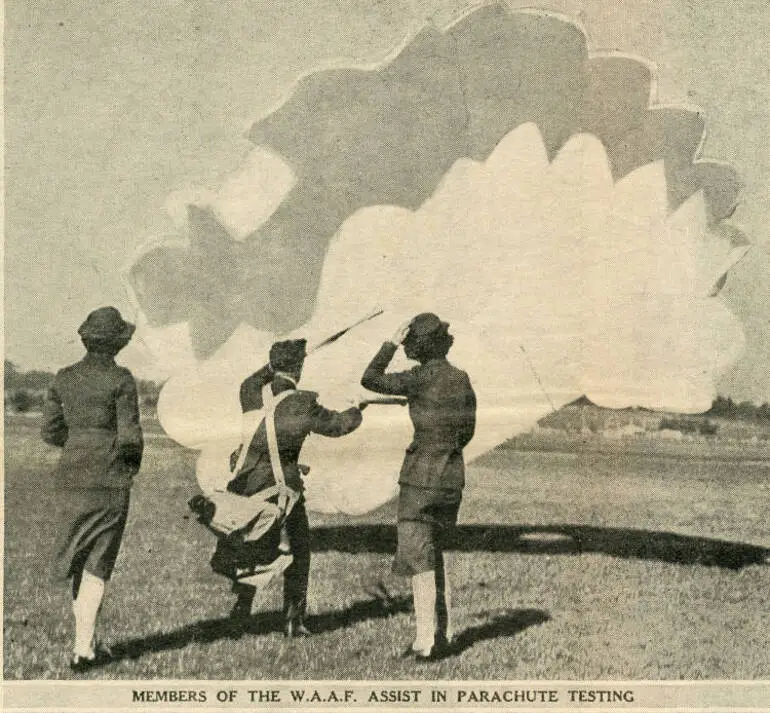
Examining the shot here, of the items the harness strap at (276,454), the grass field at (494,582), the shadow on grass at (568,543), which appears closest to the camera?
the harness strap at (276,454)

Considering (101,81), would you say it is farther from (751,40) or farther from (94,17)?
(751,40)

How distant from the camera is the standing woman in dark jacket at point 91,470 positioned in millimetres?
6324

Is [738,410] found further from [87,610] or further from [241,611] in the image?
[87,610]

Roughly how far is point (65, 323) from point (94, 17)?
1.47 m

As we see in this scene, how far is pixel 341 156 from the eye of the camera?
6.64 meters

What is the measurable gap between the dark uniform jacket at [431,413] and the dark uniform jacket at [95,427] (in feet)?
3.56

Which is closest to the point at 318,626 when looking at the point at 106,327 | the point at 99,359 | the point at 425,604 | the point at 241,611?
the point at 241,611

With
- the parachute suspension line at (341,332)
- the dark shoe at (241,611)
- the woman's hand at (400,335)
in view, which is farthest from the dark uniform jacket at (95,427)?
the woman's hand at (400,335)

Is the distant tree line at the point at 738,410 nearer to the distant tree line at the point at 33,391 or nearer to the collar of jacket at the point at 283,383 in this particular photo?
the collar of jacket at the point at 283,383

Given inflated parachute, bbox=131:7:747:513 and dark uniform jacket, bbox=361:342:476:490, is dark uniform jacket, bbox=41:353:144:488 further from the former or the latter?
dark uniform jacket, bbox=361:342:476:490

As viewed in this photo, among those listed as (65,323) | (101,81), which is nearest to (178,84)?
(101,81)

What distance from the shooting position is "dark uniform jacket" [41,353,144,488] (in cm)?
632

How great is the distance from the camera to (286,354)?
21.2ft
